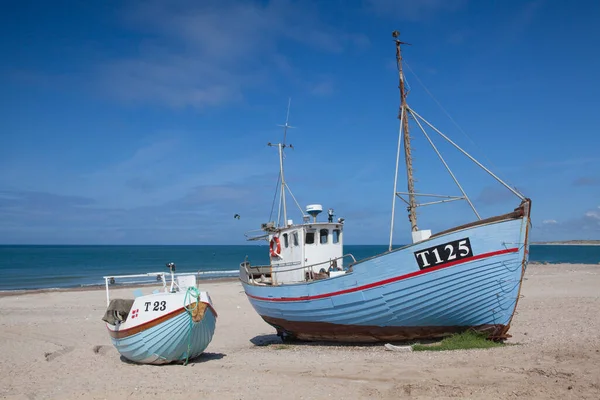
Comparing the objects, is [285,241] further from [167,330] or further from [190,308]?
[167,330]

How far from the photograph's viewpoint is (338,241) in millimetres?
15781

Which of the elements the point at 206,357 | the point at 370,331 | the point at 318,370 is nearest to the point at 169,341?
the point at 206,357

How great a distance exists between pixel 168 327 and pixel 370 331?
4.95 metres

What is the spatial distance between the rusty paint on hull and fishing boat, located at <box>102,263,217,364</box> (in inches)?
138

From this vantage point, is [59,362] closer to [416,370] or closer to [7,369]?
[7,369]

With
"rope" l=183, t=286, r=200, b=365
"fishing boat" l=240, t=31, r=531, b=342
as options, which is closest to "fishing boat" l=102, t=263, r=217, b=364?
"rope" l=183, t=286, r=200, b=365

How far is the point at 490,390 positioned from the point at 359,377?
230 cm

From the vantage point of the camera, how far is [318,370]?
937 centimetres

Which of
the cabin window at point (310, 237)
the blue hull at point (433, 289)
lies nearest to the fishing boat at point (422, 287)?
the blue hull at point (433, 289)

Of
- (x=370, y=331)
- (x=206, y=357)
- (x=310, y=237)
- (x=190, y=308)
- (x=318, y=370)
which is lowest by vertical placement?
(x=206, y=357)

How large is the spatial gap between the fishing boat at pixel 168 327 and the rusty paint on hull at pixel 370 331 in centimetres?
350

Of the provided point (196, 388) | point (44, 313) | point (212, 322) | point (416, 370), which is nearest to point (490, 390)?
point (416, 370)

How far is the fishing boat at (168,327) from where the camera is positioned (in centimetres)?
1024

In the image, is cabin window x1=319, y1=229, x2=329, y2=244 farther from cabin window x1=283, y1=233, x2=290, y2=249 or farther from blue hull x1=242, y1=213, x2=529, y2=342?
blue hull x1=242, y1=213, x2=529, y2=342
